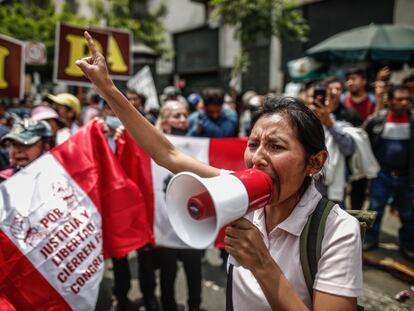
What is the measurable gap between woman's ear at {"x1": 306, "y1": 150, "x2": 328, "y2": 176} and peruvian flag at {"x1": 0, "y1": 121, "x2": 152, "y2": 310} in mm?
1511

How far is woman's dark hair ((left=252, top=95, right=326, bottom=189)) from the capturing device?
1.20 meters

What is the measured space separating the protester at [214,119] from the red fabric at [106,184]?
1542mm

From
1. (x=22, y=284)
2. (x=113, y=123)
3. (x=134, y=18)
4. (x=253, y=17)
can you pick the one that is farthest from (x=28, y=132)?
(x=134, y=18)

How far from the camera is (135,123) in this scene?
1.57m

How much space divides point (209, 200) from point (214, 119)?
3143mm

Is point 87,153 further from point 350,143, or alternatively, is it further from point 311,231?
point 350,143

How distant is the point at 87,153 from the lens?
8.02 feet

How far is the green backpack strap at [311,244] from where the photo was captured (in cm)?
114

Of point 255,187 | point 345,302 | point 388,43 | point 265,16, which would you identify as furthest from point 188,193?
point 265,16

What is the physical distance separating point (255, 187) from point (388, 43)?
21.5 ft

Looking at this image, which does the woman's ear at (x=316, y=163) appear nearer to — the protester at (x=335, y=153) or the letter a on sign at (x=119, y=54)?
the protester at (x=335, y=153)

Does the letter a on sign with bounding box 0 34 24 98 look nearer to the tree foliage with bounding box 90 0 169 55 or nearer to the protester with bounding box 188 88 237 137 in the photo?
the protester with bounding box 188 88 237 137

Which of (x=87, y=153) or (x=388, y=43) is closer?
(x=87, y=153)

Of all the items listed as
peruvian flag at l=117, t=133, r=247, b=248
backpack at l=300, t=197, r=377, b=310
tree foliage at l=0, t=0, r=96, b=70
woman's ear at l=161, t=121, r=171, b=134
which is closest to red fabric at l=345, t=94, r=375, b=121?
peruvian flag at l=117, t=133, r=247, b=248
